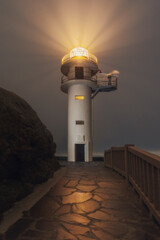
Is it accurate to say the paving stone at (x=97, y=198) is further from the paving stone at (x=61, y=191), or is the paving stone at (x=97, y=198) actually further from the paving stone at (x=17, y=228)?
the paving stone at (x=17, y=228)

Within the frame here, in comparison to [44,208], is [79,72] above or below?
above

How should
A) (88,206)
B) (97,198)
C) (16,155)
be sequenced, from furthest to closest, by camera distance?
1. (16,155)
2. (97,198)
3. (88,206)

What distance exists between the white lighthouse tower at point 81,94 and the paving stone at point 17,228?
1223 cm

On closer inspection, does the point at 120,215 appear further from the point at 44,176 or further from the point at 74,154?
the point at 74,154

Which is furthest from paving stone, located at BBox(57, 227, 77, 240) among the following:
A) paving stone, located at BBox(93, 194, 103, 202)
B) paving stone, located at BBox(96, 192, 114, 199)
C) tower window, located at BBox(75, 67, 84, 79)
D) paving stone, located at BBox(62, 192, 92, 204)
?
tower window, located at BBox(75, 67, 84, 79)

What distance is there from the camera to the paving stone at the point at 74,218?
3.04 m

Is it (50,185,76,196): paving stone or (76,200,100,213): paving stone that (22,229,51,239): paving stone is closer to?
(76,200,100,213): paving stone

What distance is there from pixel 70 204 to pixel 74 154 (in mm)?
11315

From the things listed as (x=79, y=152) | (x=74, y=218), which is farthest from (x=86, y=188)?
(x=79, y=152)

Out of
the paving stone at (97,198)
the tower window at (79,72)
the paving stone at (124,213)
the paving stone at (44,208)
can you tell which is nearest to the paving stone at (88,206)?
the paving stone at (97,198)

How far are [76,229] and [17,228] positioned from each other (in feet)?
3.68

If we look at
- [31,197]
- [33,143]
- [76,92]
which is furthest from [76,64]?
[31,197]

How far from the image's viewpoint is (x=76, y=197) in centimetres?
447

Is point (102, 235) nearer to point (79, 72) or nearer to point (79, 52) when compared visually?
point (79, 72)
